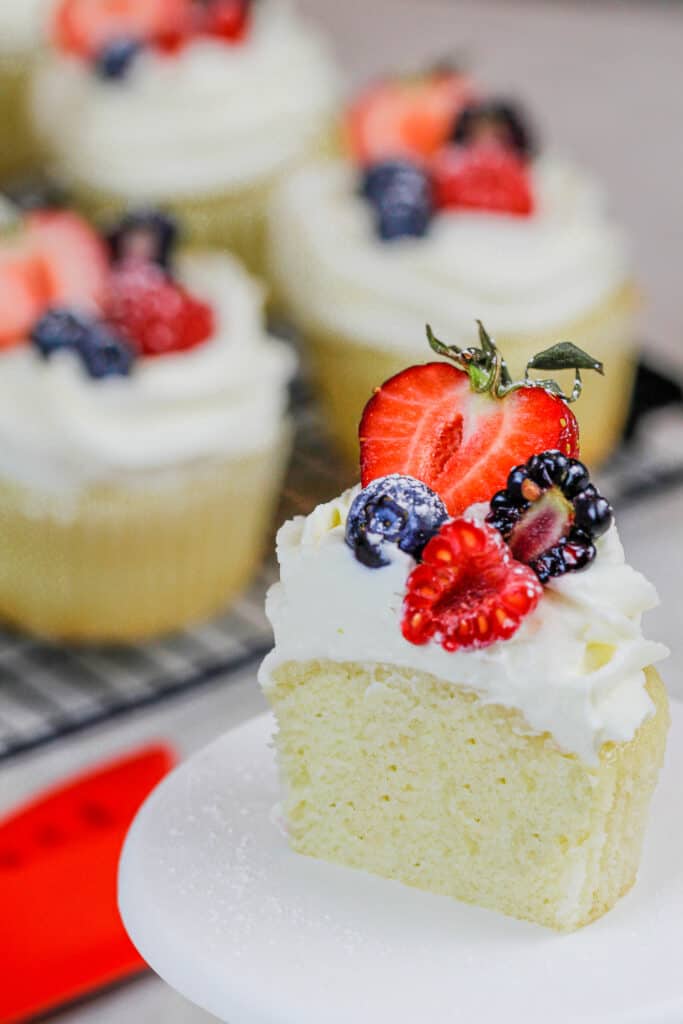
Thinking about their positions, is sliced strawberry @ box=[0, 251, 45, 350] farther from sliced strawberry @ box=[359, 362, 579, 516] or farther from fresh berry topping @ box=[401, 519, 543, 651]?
fresh berry topping @ box=[401, 519, 543, 651]

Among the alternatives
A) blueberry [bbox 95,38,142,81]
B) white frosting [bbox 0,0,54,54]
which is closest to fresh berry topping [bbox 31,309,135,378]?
blueberry [bbox 95,38,142,81]

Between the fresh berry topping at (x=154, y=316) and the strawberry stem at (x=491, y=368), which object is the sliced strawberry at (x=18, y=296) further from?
the strawberry stem at (x=491, y=368)

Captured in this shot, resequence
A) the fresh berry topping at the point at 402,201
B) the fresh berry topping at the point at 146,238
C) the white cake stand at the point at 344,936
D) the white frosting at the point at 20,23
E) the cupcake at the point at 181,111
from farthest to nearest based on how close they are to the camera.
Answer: the white frosting at the point at 20,23 → the cupcake at the point at 181,111 → the fresh berry topping at the point at 402,201 → the fresh berry topping at the point at 146,238 → the white cake stand at the point at 344,936

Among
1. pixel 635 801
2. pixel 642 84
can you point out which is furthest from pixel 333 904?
pixel 642 84

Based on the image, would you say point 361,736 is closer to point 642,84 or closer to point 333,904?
point 333,904

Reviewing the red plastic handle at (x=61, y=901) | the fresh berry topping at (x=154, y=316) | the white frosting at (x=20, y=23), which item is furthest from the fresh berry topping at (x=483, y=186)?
the white frosting at (x=20, y=23)

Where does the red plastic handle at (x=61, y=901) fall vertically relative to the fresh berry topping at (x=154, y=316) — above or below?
below

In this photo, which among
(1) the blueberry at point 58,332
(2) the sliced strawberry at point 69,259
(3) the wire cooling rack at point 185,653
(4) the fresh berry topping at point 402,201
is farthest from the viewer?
(4) the fresh berry topping at point 402,201
